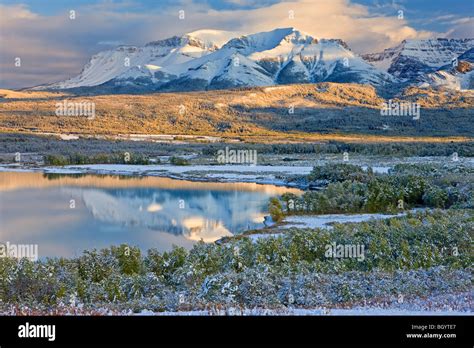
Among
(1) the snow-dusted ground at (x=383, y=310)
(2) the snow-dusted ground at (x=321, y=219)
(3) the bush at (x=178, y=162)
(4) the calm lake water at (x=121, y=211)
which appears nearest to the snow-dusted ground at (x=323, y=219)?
(2) the snow-dusted ground at (x=321, y=219)

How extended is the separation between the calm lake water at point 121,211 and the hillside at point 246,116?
211 ft

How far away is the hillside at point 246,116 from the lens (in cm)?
10631

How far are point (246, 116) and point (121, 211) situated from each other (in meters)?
101

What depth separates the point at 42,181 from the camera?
35312mm

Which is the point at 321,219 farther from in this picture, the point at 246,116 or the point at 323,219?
the point at 246,116

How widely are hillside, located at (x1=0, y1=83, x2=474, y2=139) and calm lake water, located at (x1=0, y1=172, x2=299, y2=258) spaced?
211 ft

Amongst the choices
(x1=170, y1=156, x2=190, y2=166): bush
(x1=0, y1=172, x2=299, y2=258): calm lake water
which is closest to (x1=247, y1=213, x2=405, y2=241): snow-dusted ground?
(x1=0, y1=172, x2=299, y2=258): calm lake water

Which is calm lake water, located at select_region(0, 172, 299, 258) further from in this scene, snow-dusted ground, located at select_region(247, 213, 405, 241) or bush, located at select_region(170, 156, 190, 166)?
bush, located at select_region(170, 156, 190, 166)

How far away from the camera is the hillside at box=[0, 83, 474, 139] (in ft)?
349

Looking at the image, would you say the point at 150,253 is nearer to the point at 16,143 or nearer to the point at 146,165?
the point at 146,165

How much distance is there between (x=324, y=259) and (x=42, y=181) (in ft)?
85.4

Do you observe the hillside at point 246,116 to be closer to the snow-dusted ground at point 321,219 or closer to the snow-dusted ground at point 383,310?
the snow-dusted ground at point 321,219

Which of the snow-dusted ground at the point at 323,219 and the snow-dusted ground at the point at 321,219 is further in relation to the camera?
the snow-dusted ground at the point at 323,219
